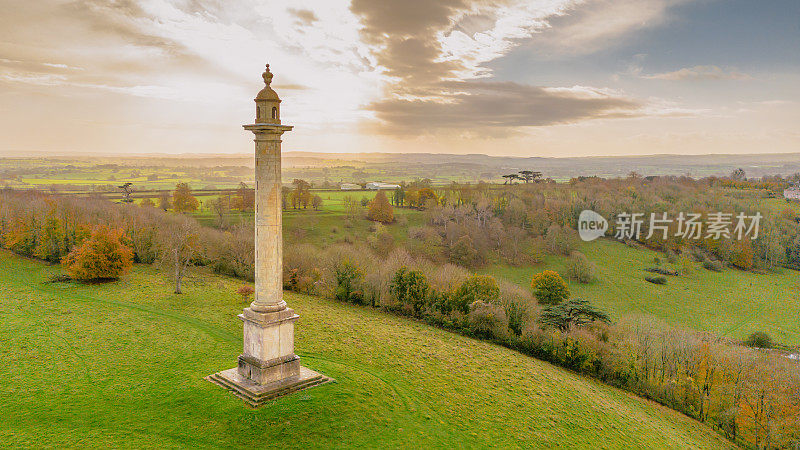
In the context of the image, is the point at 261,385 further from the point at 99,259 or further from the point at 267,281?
the point at 99,259

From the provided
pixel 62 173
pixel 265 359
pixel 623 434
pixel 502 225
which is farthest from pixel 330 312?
pixel 62 173

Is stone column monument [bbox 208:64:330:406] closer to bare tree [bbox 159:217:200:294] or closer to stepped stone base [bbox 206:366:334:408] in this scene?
stepped stone base [bbox 206:366:334:408]

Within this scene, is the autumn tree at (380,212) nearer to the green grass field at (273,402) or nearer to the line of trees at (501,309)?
the line of trees at (501,309)

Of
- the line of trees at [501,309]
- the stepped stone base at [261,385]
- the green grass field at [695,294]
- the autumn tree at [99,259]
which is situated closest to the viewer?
the stepped stone base at [261,385]

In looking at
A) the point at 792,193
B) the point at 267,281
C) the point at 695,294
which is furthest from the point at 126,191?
the point at 792,193

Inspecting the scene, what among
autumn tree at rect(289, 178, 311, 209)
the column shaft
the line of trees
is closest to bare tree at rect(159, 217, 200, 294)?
the line of trees

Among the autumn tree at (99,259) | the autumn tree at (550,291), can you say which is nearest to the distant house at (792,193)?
the autumn tree at (550,291)
